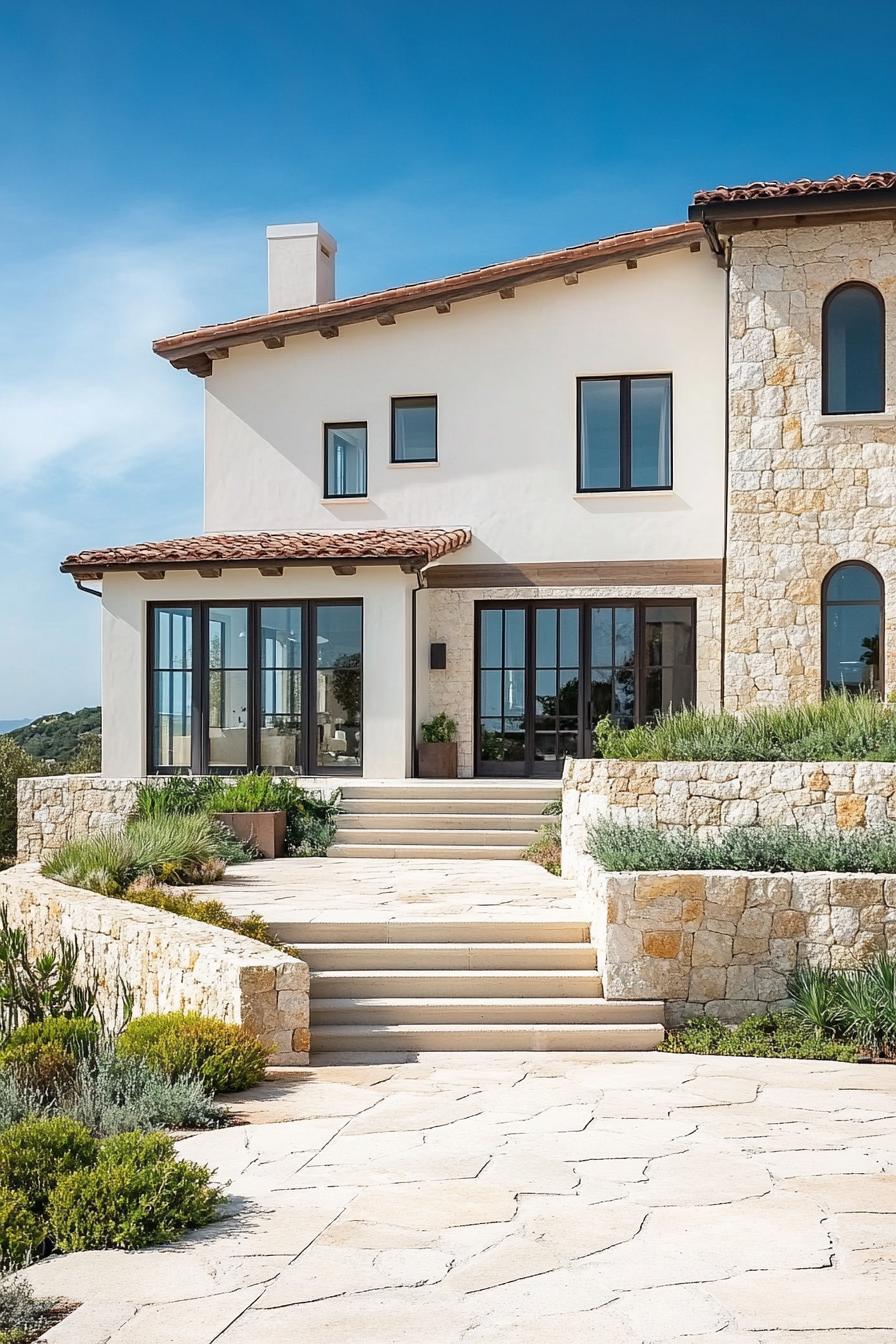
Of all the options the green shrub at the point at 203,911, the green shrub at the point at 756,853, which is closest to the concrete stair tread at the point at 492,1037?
the green shrub at the point at 203,911

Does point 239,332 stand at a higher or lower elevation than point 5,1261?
higher

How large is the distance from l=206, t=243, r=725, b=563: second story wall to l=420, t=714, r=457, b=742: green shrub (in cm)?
242

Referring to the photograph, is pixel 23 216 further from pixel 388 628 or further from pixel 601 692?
pixel 601 692

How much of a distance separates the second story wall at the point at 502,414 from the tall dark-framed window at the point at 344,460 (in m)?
0.15

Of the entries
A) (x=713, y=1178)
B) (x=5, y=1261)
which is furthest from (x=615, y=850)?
(x=5, y=1261)

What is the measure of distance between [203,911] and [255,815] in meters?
4.48

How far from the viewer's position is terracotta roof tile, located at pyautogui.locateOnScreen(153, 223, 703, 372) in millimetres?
17406

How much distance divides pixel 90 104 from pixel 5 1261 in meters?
14.9

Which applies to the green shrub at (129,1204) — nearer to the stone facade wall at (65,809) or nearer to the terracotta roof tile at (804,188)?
the stone facade wall at (65,809)

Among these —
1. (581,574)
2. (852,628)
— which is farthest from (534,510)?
(852,628)

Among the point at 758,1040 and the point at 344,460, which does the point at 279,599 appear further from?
the point at 758,1040

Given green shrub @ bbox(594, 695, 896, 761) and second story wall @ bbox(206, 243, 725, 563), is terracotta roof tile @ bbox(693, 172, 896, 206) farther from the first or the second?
green shrub @ bbox(594, 695, 896, 761)

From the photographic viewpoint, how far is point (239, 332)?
18781 millimetres

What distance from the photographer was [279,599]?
56.4 ft
